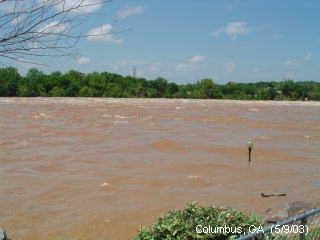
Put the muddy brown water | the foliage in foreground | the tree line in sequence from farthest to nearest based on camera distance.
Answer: the tree line
the muddy brown water
the foliage in foreground

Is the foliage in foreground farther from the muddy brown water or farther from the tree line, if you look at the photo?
the tree line

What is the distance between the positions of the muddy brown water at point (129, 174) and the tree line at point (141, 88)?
147 feet

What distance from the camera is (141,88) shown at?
3386 inches

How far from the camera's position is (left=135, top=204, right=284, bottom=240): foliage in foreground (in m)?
5.82

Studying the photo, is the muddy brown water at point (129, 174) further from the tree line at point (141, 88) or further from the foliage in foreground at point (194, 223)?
the tree line at point (141, 88)

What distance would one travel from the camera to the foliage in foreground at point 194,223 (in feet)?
19.1

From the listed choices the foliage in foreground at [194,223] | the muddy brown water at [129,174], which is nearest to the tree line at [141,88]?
the muddy brown water at [129,174]

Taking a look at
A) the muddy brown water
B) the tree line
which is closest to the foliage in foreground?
the muddy brown water

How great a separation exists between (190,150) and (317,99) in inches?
3137

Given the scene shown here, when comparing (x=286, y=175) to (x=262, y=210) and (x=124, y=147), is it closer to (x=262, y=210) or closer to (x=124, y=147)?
(x=262, y=210)

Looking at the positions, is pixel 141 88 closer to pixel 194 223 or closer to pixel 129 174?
pixel 129 174

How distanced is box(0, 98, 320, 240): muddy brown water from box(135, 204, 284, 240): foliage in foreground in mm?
5136

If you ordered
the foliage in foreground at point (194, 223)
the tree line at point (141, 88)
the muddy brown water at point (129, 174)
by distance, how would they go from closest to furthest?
the foliage in foreground at point (194, 223) < the muddy brown water at point (129, 174) < the tree line at point (141, 88)

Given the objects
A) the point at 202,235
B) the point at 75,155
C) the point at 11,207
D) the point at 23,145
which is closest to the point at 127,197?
the point at 11,207
